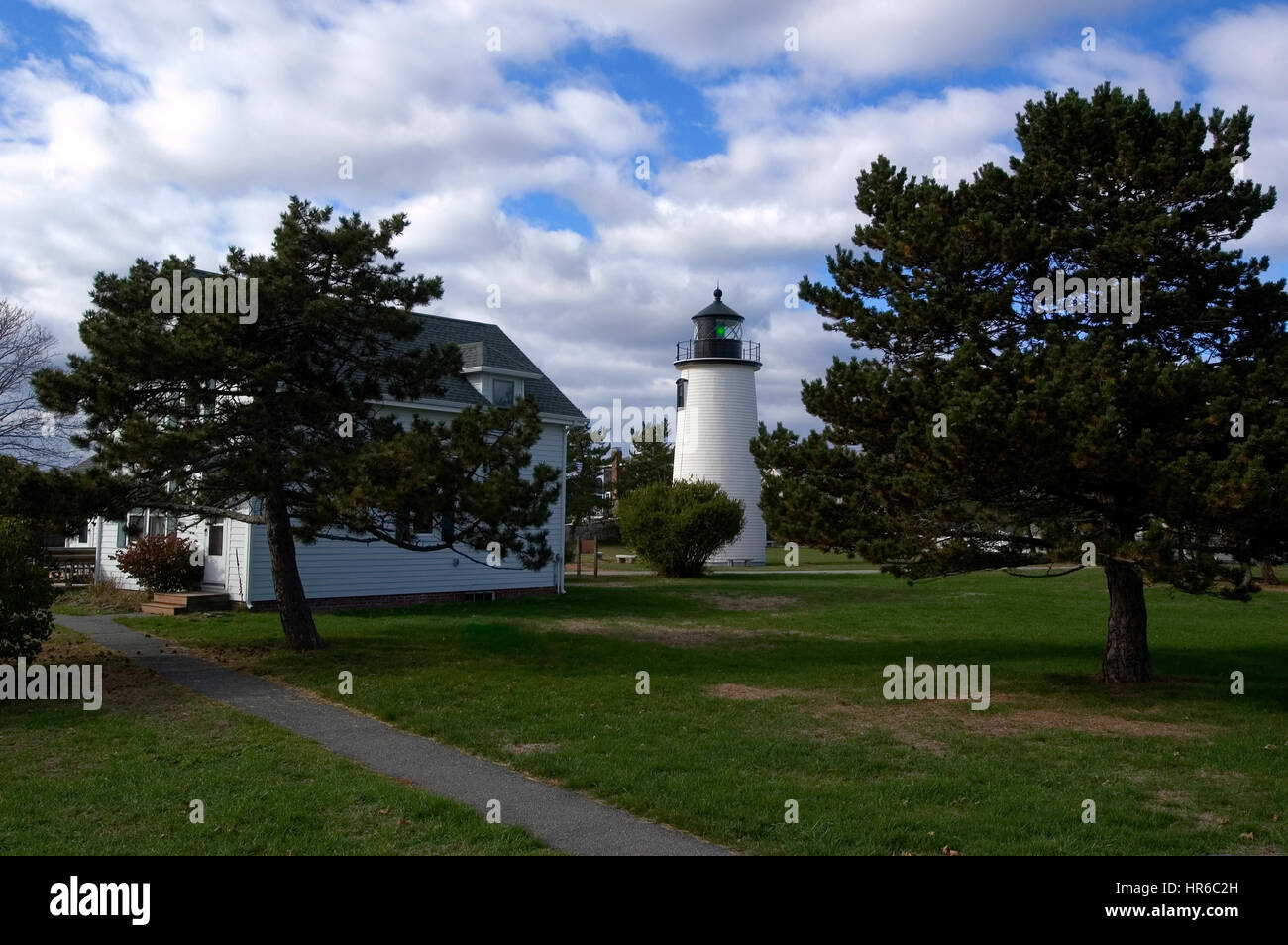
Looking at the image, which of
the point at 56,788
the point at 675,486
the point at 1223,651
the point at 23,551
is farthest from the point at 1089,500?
the point at 675,486

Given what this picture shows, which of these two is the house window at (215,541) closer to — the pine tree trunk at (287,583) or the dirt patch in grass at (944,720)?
the pine tree trunk at (287,583)

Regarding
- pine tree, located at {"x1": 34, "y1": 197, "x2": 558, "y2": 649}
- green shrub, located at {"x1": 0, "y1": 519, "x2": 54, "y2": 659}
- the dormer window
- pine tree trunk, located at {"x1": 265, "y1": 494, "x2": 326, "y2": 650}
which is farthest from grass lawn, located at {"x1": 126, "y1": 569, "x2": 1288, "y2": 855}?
the dormer window

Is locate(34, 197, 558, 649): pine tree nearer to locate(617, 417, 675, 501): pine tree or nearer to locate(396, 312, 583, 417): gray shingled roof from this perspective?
locate(396, 312, 583, 417): gray shingled roof

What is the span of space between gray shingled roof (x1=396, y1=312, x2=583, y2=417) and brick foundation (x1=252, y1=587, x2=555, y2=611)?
483cm

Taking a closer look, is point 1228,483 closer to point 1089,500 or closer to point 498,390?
point 1089,500

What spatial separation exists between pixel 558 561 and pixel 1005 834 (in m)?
21.1

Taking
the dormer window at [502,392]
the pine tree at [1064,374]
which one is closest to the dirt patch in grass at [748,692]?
the pine tree at [1064,374]

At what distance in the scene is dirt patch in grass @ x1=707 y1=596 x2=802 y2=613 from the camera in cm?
2455

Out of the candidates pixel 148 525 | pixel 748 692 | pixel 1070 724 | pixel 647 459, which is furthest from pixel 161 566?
pixel 647 459

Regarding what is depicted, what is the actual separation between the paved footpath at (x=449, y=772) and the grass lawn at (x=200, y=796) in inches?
10.9

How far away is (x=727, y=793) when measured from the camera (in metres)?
7.66

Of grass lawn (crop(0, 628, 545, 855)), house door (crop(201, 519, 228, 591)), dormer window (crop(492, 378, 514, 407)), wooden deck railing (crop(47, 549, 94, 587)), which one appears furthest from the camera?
dormer window (crop(492, 378, 514, 407))

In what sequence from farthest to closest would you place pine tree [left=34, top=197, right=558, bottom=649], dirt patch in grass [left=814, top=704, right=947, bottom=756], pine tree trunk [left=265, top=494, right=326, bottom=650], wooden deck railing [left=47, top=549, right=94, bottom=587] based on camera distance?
wooden deck railing [left=47, top=549, right=94, bottom=587]
pine tree trunk [left=265, top=494, right=326, bottom=650]
pine tree [left=34, top=197, right=558, bottom=649]
dirt patch in grass [left=814, top=704, right=947, bottom=756]

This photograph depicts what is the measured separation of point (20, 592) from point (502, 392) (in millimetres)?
15341
